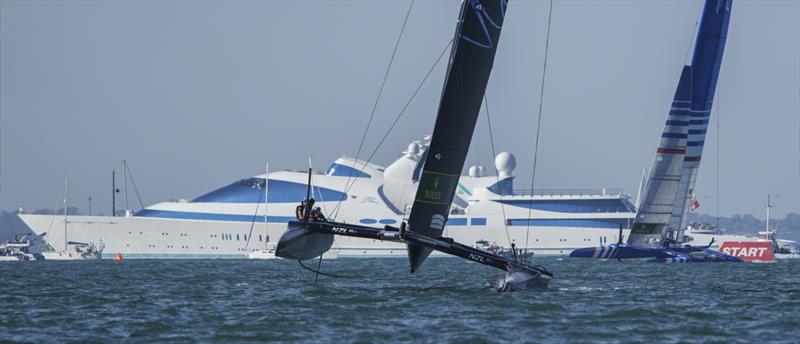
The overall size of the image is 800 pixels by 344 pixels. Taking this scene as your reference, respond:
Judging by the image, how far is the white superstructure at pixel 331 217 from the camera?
90.1 metres

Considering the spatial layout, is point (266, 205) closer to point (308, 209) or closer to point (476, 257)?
point (308, 209)

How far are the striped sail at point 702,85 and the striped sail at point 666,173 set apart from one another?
1439 mm

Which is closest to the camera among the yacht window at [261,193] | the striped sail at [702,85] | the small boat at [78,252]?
the striped sail at [702,85]

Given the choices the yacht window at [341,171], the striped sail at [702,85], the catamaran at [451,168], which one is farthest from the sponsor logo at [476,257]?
the yacht window at [341,171]

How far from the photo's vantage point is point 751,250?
7756 cm

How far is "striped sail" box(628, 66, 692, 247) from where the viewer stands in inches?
2478

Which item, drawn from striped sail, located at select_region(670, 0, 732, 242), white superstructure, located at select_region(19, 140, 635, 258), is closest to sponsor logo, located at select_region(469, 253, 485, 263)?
striped sail, located at select_region(670, 0, 732, 242)

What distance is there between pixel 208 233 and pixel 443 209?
2409 inches

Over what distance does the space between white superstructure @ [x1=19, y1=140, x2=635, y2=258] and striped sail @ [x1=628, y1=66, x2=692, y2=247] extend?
84.0 ft

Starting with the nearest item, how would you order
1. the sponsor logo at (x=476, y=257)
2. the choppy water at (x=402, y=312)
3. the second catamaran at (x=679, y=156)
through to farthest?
the choppy water at (x=402, y=312) → the sponsor logo at (x=476, y=257) → the second catamaran at (x=679, y=156)

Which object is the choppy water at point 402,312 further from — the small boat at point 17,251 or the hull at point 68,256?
the small boat at point 17,251

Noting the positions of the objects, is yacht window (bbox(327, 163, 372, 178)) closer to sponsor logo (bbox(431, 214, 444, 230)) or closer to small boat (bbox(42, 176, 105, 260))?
small boat (bbox(42, 176, 105, 260))

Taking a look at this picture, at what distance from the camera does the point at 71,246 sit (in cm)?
9044

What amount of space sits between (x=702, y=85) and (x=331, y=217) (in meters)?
34.8
